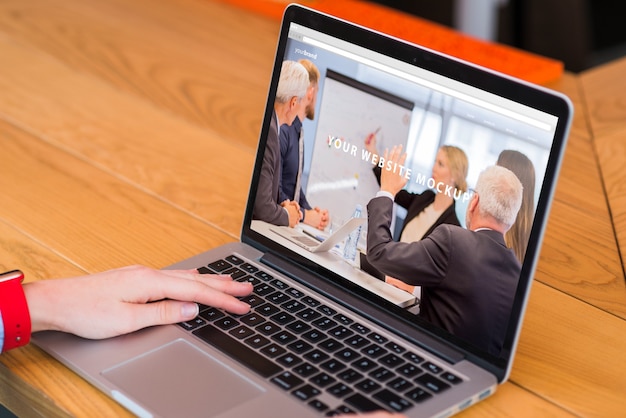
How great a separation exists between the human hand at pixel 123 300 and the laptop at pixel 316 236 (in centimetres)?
9

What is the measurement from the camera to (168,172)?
3.97 ft

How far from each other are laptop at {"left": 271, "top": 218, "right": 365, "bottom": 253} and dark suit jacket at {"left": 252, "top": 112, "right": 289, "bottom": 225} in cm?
2

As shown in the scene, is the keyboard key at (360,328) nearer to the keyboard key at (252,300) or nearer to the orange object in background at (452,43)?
the keyboard key at (252,300)

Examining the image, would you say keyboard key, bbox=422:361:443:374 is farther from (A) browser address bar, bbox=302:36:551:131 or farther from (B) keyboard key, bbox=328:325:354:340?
(A) browser address bar, bbox=302:36:551:131

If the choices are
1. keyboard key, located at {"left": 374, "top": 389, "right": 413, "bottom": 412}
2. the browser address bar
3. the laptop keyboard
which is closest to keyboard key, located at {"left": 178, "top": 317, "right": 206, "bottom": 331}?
the laptop keyboard

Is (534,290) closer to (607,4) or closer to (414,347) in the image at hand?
(414,347)

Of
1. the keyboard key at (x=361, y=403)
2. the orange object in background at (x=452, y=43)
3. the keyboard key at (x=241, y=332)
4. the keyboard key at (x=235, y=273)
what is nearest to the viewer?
the keyboard key at (x=361, y=403)

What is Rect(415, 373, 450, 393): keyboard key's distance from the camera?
2.46ft

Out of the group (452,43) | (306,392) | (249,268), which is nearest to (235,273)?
(249,268)

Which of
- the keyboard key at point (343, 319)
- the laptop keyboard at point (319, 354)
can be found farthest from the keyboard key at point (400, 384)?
the keyboard key at point (343, 319)

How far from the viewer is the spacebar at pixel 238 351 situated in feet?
2.53

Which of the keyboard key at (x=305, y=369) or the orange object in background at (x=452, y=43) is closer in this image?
the keyboard key at (x=305, y=369)

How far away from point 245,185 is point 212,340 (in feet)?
1.35

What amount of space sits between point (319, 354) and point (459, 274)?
16cm
